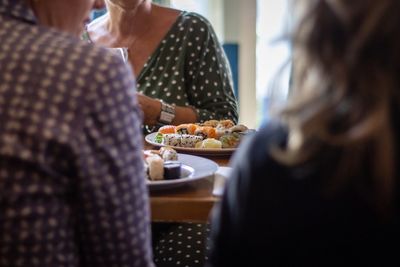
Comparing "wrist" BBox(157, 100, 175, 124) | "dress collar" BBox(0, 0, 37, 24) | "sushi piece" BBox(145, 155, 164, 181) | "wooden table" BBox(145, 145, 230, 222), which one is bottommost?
"wooden table" BBox(145, 145, 230, 222)

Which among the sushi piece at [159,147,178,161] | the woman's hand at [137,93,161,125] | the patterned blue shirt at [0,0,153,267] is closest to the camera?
the patterned blue shirt at [0,0,153,267]

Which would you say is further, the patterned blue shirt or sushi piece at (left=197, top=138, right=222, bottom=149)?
sushi piece at (left=197, top=138, right=222, bottom=149)

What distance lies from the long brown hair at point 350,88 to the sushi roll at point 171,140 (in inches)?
31.3

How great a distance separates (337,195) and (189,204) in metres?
0.45

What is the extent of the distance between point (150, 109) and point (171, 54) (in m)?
0.38

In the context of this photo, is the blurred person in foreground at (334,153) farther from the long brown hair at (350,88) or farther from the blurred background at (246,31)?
the blurred background at (246,31)

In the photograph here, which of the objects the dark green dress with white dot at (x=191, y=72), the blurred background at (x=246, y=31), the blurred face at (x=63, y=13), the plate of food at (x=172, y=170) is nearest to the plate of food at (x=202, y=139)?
the plate of food at (x=172, y=170)

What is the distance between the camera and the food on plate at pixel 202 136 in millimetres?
1294

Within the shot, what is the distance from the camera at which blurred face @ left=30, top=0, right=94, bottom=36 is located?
0.83 m

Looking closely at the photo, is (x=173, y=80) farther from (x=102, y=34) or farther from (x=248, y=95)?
(x=248, y=95)

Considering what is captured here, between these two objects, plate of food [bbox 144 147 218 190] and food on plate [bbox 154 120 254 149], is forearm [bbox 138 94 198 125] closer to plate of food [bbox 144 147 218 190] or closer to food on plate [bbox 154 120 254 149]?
food on plate [bbox 154 120 254 149]

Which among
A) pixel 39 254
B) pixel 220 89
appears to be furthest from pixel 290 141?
pixel 220 89

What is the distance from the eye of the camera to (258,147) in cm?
54

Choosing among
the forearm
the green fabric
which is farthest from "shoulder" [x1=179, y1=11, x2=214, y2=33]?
the forearm
